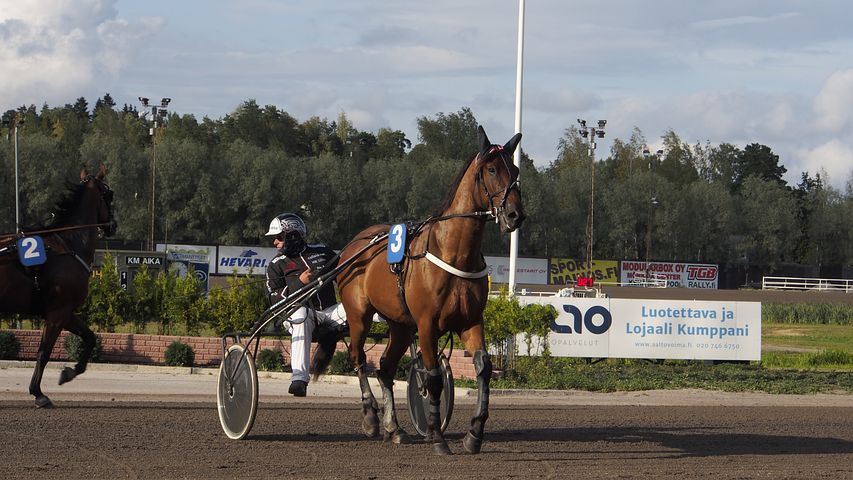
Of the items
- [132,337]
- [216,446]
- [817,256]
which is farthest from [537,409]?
[817,256]

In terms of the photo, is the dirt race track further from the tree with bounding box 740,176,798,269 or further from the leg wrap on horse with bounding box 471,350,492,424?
the tree with bounding box 740,176,798,269

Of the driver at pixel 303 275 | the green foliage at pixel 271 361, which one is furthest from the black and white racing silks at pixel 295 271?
the green foliage at pixel 271 361

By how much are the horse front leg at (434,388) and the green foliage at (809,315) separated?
30.9 meters

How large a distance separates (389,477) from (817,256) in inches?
3277

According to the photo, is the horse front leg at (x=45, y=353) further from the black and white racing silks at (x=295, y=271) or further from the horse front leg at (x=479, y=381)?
the horse front leg at (x=479, y=381)

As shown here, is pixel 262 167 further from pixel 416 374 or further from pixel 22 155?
pixel 416 374

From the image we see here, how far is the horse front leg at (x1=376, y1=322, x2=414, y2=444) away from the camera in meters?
8.88

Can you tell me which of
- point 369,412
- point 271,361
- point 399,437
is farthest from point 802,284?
point 399,437

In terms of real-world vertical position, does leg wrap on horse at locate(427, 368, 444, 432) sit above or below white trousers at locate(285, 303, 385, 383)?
below

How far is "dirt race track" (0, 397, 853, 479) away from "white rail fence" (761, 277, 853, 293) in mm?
50592

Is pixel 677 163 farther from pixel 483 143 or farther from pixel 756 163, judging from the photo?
pixel 483 143

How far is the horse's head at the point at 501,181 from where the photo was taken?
7609 mm

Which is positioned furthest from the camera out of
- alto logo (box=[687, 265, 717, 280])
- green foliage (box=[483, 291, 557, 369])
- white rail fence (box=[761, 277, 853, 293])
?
alto logo (box=[687, 265, 717, 280])

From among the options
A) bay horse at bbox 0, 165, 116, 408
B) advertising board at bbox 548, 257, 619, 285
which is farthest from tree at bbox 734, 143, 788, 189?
bay horse at bbox 0, 165, 116, 408
